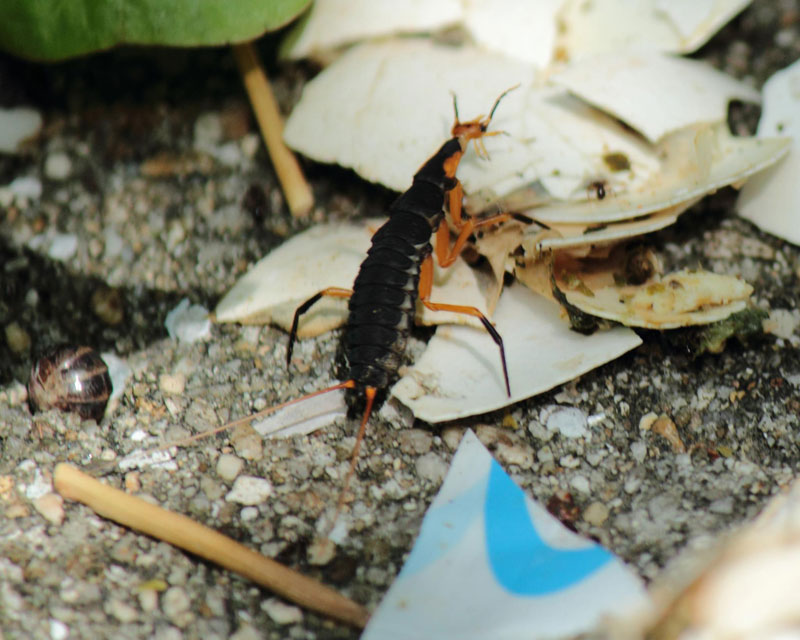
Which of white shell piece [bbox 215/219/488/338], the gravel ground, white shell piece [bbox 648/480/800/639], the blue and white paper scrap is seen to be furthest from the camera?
white shell piece [bbox 215/219/488/338]

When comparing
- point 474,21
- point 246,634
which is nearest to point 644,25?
point 474,21

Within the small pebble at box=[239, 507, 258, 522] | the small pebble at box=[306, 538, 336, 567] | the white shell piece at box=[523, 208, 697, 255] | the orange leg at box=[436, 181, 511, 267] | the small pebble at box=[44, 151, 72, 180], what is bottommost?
the small pebble at box=[239, 507, 258, 522]

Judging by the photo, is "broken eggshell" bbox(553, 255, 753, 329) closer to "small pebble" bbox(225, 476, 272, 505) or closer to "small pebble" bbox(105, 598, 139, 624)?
"small pebble" bbox(225, 476, 272, 505)

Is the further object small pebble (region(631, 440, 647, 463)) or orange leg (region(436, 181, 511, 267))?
orange leg (region(436, 181, 511, 267))

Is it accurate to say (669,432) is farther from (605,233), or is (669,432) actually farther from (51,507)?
(51,507)

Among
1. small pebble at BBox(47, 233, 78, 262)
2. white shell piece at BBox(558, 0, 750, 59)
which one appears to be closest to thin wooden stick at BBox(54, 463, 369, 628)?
small pebble at BBox(47, 233, 78, 262)

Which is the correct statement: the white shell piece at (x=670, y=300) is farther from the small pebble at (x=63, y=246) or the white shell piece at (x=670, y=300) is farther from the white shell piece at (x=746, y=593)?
the small pebble at (x=63, y=246)

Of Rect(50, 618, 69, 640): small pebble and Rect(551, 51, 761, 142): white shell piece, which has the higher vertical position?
Rect(551, 51, 761, 142): white shell piece

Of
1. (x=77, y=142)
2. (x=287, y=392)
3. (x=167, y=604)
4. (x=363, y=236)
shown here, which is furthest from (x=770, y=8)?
(x=167, y=604)
